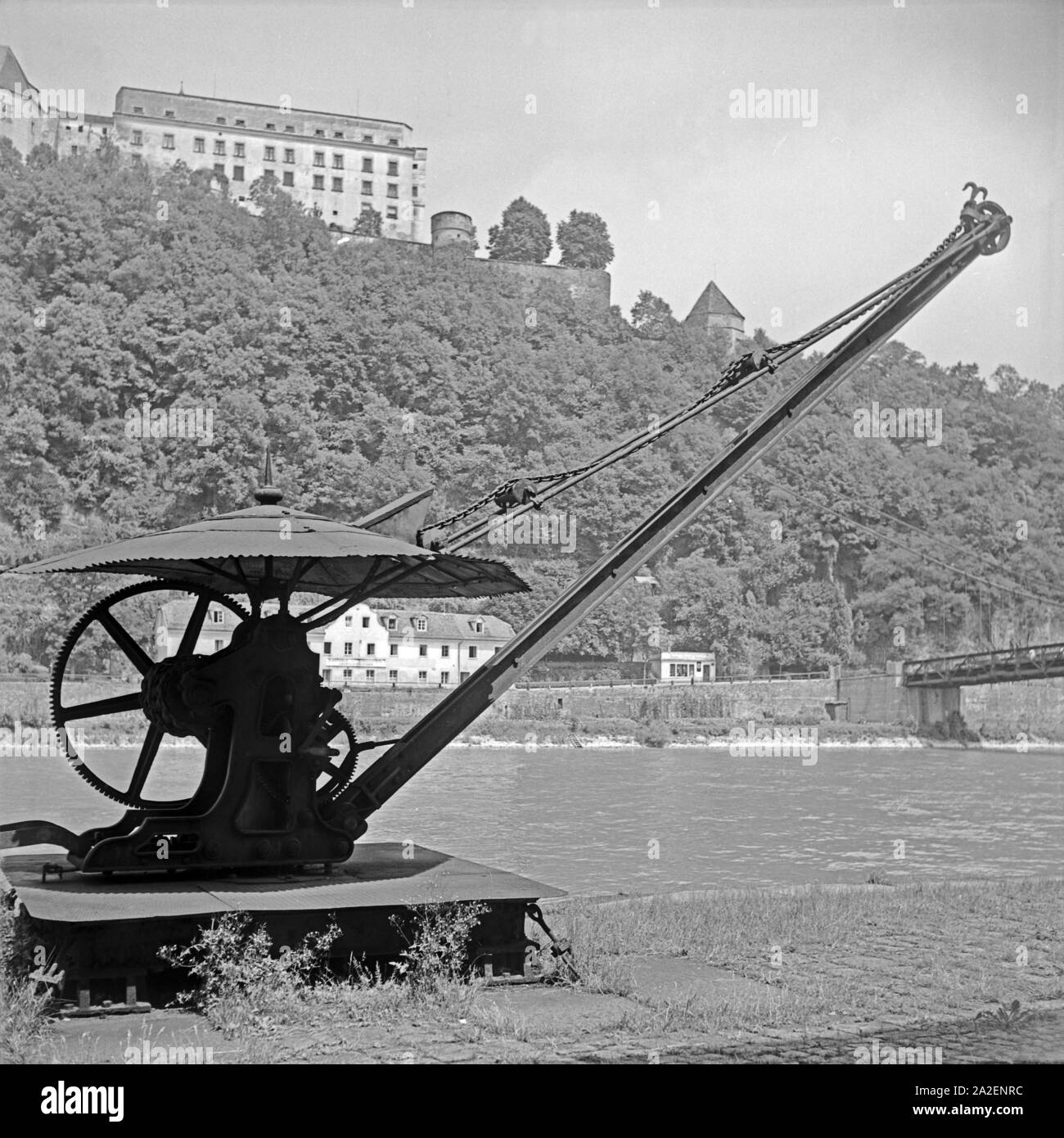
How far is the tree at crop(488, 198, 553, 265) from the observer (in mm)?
114438

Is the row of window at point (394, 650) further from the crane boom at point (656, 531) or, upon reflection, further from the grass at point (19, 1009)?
the grass at point (19, 1009)

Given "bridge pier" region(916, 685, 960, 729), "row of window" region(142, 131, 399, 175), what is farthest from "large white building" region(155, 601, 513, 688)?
"row of window" region(142, 131, 399, 175)

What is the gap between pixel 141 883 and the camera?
7352 mm

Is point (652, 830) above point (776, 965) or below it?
below

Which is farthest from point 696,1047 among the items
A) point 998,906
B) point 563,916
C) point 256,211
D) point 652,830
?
point 256,211

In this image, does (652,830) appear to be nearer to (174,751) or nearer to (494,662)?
(494,662)

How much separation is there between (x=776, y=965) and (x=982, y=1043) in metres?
2.21

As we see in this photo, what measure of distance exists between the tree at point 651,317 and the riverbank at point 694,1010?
10486 centimetres

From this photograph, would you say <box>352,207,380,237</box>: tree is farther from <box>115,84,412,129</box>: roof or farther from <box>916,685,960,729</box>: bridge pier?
<box>916,685,960,729</box>: bridge pier

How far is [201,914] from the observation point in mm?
6602

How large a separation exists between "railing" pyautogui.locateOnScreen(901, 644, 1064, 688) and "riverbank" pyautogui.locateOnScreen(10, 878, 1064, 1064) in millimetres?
58440

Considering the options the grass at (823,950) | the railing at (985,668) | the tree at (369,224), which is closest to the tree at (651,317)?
the tree at (369,224)

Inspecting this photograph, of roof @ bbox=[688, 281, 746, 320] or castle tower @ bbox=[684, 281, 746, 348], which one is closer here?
castle tower @ bbox=[684, 281, 746, 348]

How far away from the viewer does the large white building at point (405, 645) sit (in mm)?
66625
